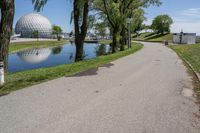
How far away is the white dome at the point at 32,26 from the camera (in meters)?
140

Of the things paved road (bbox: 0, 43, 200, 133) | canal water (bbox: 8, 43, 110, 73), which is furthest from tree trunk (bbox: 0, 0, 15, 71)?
canal water (bbox: 8, 43, 110, 73)

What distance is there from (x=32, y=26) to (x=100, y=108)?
138683 millimetres

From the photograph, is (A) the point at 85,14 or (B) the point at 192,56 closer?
(A) the point at 85,14

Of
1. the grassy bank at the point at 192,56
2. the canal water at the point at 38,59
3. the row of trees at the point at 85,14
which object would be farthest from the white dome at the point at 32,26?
the grassy bank at the point at 192,56

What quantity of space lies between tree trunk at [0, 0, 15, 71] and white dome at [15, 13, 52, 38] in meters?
131

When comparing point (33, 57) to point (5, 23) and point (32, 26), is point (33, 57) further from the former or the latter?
point (32, 26)

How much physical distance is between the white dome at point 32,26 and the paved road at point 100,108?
134008 mm

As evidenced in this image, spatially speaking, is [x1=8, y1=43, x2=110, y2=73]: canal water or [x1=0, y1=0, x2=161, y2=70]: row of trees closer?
[x1=0, y1=0, x2=161, y2=70]: row of trees

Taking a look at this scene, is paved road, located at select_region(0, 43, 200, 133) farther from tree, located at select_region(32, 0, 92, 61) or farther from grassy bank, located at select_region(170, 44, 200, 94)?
tree, located at select_region(32, 0, 92, 61)

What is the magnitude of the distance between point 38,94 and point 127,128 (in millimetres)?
3727

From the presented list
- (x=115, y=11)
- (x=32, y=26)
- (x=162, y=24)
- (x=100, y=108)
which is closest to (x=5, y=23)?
(x=100, y=108)

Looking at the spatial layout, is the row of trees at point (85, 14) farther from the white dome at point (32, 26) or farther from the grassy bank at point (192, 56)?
the white dome at point (32, 26)

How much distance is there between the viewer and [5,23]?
1128 centimetres

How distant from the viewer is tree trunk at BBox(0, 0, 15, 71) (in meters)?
11.1
